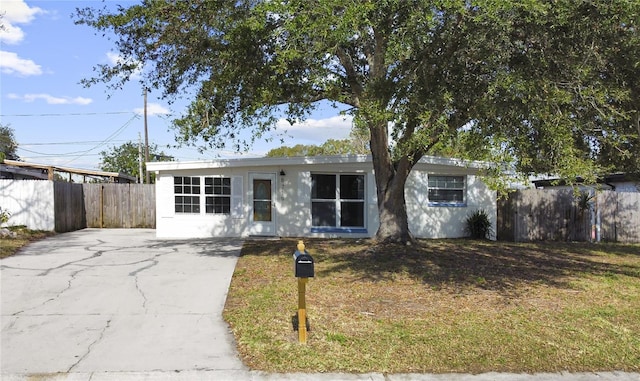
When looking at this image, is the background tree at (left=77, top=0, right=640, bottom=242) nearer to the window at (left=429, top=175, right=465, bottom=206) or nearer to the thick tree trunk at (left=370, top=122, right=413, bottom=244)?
the thick tree trunk at (left=370, top=122, right=413, bottom=244)

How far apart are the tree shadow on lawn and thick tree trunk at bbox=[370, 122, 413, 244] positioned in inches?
16.8

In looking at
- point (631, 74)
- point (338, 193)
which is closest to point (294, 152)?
point (338, 193)

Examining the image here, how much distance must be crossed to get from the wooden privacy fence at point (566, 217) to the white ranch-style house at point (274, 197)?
2.01m

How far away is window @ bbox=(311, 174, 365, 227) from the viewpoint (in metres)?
16.8

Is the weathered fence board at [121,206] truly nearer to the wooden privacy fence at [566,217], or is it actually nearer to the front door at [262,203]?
the front door at [262,203]

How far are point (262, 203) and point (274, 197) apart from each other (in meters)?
0.48

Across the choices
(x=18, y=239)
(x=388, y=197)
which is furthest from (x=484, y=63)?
(x=18, y=239)

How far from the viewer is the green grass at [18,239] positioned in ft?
39.1

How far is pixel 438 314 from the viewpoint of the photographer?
6562mm

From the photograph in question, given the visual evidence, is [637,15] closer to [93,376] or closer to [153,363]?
[153,363]

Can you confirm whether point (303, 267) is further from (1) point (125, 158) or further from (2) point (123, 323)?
(1) point (125, 158)

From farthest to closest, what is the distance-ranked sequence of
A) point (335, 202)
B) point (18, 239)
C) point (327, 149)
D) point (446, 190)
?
point (327, 149)
point (446, 190)
point (335, 202)
point (18, 239)

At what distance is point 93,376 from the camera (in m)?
4.55

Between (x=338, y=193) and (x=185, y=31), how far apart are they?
9127mm
